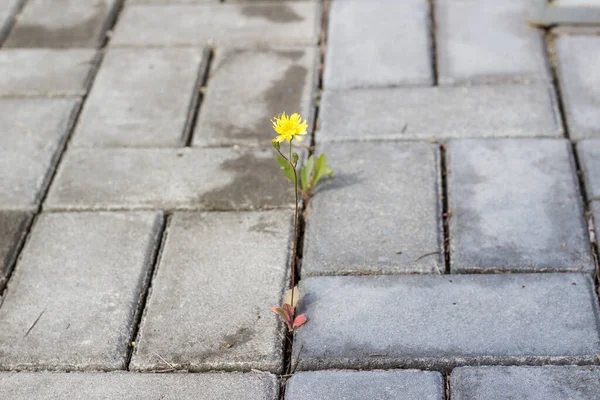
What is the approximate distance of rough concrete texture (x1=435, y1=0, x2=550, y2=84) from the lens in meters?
2.91

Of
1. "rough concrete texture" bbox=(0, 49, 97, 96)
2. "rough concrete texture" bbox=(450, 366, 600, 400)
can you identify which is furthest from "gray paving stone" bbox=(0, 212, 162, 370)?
"rough concrete texture" bbox=(450, 366, 600, 400)

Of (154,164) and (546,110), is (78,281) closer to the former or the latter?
(154,164)

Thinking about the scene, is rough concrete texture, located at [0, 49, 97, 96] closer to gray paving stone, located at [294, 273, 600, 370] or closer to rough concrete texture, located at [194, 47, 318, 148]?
rough concrete texture, located at [194, 47, 318, 148]

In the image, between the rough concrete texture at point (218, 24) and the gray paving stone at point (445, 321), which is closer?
the gray paving stone at point (445, 321)

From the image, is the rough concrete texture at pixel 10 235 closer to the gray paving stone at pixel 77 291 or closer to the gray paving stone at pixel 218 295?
the gray paving stone at pixel 77 291

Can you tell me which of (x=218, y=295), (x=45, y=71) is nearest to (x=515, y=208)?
(x=218, y=295)

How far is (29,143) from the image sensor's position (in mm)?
2781

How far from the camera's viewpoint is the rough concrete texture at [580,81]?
2.67 meters

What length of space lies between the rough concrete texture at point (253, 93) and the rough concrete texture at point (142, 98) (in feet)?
0.26

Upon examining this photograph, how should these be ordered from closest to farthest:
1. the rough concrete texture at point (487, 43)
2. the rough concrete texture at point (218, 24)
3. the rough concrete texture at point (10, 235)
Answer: the rough concrete texture at point (10, 235)
the rough concrete texture at point (487, 43)
the rough concrete texture at point (218, 24)

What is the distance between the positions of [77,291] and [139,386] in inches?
15.9

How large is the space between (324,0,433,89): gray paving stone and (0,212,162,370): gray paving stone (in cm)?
99

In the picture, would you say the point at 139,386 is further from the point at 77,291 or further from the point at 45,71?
the point at 45,71

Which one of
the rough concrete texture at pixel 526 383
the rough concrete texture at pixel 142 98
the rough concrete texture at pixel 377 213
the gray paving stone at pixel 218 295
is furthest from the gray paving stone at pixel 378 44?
the rough concrete texture at pixel 526 383
